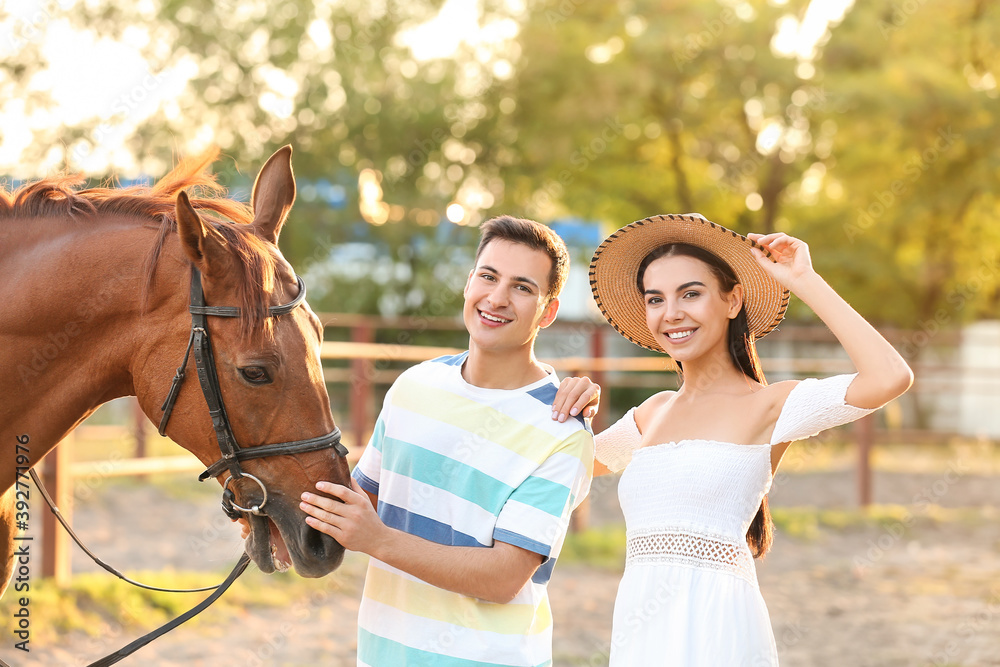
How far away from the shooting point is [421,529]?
1688 millimetres

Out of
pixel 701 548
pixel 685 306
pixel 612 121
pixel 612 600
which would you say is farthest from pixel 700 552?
pixel 612 121

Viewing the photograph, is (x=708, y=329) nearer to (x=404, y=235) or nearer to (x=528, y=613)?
(x=528, y=613)

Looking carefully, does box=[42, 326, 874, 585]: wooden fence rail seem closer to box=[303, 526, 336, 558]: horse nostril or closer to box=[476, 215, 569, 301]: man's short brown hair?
box=[476, 215, 569, 301]: man's short brown hair

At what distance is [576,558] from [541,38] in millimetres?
8874

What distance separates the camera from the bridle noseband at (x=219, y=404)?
1.62 metres

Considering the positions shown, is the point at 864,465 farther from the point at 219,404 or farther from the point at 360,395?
the point at 219,404

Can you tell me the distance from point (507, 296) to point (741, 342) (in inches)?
22.3

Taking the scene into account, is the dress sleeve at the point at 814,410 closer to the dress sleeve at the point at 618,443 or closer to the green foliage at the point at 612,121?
the dress sleeve at the point at 618,443

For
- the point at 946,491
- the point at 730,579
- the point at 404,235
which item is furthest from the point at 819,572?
the point at 404,235

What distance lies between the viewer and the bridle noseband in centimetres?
162

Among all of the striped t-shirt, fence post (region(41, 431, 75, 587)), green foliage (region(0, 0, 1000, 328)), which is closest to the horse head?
the striped t-shirt

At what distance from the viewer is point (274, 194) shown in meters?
1.95

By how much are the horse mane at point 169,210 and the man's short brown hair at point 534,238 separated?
0.45m

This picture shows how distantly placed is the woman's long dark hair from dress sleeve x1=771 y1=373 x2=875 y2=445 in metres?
0.19
